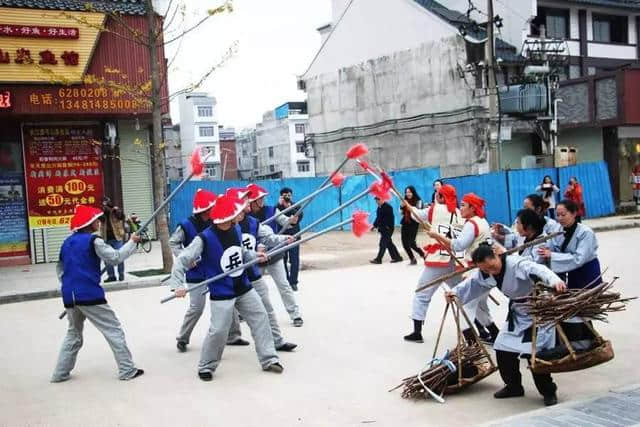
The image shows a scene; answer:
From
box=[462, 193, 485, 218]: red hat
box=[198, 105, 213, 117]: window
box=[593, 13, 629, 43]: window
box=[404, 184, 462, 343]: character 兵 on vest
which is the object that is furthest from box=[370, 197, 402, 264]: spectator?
box=[198, 105, 213, 117]: window

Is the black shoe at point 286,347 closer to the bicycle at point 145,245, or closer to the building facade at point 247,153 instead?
the bicycle at point 145,245

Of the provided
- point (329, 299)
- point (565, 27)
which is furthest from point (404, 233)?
point (565, 27)

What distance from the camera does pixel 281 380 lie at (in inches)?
252

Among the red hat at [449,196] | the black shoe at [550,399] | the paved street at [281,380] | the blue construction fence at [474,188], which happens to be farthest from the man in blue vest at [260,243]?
the blue construction fence at [474,188]

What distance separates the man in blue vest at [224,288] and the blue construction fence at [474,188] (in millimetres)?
15924

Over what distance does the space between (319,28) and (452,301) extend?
3701 centimetres

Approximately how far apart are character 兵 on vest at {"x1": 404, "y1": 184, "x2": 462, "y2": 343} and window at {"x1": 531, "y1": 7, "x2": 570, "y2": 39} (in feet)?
78.4

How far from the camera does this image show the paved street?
5.41 meters

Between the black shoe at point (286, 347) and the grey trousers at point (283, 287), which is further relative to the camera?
the grey trousers at point (283, 287)

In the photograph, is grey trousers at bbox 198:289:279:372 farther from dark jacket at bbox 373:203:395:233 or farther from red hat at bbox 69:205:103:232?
dark jacket at bbox 373:203:395:233

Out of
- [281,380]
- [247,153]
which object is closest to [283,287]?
[281,380]

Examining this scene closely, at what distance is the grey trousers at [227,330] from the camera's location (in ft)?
21.4

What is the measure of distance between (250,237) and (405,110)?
78.1 ft

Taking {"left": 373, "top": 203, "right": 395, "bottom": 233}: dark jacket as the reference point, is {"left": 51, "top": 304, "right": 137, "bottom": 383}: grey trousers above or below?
below
